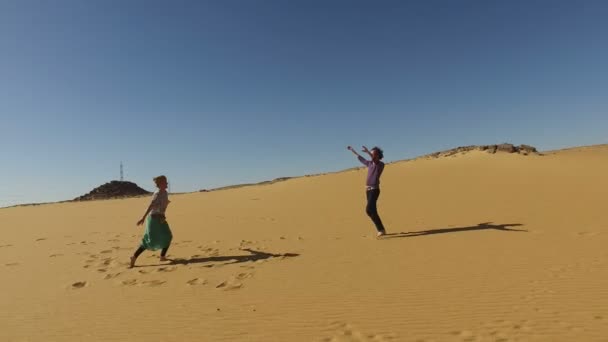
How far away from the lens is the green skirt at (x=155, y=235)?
816cm

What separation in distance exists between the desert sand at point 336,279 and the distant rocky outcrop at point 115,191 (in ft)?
111

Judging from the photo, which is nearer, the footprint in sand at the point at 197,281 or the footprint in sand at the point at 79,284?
the footprint in sand at the point at 197,281

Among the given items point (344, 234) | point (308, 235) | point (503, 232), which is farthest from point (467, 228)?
point (308, 235)

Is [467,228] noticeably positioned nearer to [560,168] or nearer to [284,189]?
[560,168]

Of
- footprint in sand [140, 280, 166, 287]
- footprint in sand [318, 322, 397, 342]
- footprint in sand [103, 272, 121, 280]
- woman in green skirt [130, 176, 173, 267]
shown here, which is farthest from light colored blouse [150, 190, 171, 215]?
footprint in sand [318, 322, 397, 342]

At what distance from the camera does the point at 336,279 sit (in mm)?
6316

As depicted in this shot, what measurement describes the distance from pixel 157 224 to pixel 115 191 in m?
46.0

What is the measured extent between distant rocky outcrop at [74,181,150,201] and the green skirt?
3999cm

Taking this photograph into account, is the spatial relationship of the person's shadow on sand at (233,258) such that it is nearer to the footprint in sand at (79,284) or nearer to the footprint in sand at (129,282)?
the footprint in sand at (129,282)

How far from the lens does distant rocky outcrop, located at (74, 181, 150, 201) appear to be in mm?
46153

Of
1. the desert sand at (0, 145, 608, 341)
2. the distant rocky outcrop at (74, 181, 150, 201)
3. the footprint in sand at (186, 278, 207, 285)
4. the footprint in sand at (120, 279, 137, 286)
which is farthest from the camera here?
the distant rocky outcrop at (74, 181, 150, 201)

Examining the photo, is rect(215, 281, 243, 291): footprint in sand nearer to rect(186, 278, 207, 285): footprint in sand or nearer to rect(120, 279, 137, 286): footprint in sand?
rect(186, 278, 207, 285): footprint in sand

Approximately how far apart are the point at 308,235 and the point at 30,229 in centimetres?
1301

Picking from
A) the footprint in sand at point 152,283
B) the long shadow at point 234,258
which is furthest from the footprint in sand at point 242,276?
the footprint in sand at point 152,283
